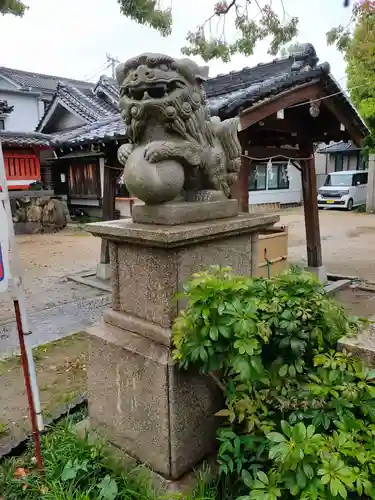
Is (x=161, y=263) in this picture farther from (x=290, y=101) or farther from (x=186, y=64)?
(x=290, y=101)

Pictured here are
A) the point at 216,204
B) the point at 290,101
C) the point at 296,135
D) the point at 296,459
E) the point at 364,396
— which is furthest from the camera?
the point at 296,135

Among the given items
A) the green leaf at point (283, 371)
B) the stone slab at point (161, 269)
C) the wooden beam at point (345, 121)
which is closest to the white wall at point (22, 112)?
the wooden beam at point (345, 121)

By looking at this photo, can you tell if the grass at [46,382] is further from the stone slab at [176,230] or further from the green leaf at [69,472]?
the stone slab at [176,230]

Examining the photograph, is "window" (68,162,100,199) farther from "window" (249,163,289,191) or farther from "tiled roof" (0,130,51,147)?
"window" (249,163,289,191)

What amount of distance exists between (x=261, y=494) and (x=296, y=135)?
6.31 meters

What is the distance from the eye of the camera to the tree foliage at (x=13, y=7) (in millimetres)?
7170

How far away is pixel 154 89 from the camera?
217cm

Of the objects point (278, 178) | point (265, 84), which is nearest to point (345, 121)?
point (265, 84)

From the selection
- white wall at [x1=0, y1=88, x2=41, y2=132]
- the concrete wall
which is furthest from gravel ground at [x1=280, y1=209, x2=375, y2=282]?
white wall at [x1=0, y1=88, x2=41, y2=132]

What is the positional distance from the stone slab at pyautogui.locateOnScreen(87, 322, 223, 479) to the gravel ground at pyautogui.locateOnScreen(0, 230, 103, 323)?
4.12 m

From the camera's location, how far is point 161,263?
7.21ft

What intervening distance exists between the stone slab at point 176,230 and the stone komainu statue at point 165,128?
0.68ft

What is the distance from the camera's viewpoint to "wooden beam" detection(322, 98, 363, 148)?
6.09 m

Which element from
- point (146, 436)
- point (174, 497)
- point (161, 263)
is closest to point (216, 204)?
point (161, 263)
